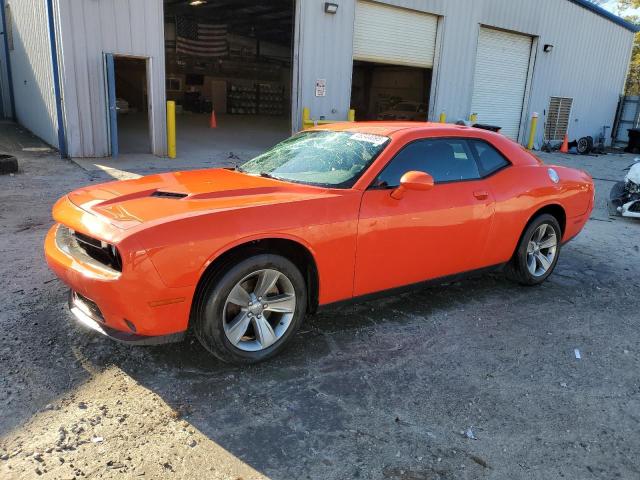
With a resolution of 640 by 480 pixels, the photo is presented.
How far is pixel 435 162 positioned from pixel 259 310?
1.89 meters

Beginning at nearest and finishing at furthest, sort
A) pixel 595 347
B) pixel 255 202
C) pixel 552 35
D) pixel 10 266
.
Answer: pixel 255 202, pixel 595 347, pixel 10 266, pixel 552 35

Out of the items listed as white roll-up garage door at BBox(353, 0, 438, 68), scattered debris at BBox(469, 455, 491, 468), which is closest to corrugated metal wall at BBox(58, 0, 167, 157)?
white roll-up garage door at BBox(353, 0, 438, 68)

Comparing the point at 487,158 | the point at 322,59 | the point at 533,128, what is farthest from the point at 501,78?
the point at 487,158

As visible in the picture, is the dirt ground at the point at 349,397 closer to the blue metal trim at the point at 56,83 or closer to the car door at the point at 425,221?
the car door at the point at 425,221

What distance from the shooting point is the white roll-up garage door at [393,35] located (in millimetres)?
14727

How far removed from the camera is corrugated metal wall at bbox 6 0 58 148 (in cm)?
1259

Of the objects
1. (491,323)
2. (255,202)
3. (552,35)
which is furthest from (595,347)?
(552,35)

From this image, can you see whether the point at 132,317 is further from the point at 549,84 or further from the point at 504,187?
the point at 549,84

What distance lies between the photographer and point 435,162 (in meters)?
4.18

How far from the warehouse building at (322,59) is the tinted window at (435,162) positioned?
933 centimetres

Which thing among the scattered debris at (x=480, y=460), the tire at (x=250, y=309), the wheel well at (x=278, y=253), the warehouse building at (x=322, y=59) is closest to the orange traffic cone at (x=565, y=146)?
the warehouse building at (x=322, y=59)

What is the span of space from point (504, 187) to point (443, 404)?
7.14ft

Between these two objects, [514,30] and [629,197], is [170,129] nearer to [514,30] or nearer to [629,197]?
[629,197]

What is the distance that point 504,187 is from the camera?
14.8 feet
